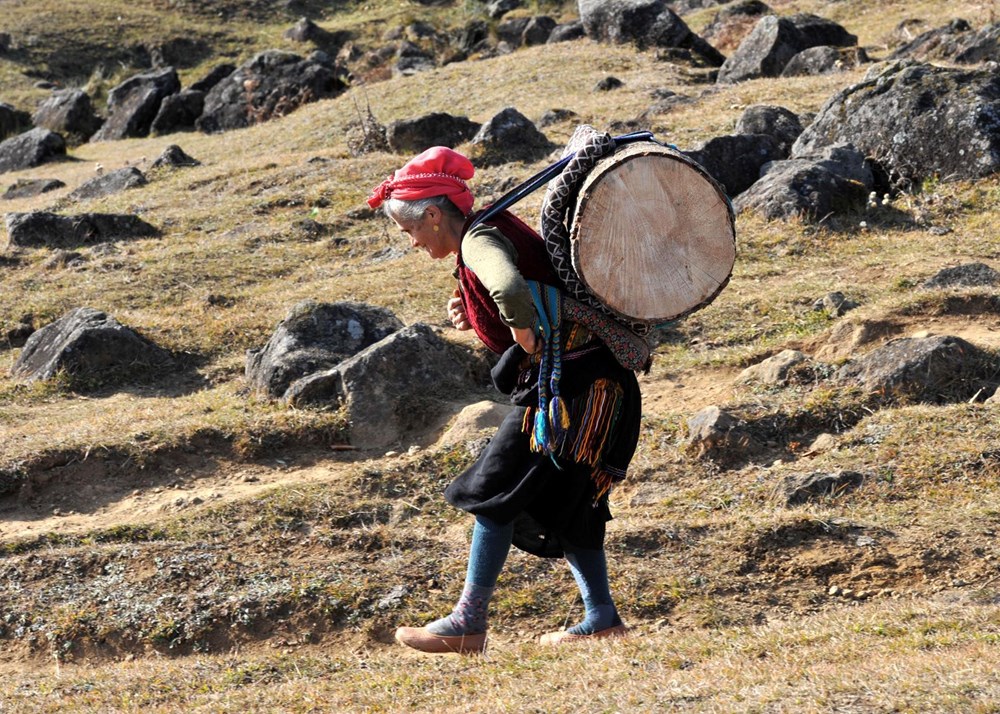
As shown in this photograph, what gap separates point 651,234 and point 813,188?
639 cm

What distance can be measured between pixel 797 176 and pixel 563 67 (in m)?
9.32

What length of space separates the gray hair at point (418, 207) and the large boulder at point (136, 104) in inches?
786

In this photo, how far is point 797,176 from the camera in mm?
9703

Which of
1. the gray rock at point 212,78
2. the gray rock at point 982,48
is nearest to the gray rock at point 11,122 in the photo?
the gray rock at point 212,78

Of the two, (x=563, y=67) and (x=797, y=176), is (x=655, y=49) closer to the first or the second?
(x=563, y=67)

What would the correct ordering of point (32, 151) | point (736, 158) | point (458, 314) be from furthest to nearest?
point (32, 151) < point (736, 158) < point (458, 314)

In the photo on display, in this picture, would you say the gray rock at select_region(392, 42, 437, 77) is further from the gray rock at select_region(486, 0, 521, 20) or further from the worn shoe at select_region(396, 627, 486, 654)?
the worn shoe at select_region(396, 627, 486, 654)

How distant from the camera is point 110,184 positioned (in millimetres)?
15594

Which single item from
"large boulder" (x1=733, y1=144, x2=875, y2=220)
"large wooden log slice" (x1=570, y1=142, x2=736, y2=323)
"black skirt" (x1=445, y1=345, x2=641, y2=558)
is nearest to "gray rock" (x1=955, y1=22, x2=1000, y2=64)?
"large boulder" (x1=733, y1=144, x2=875, y2=220)

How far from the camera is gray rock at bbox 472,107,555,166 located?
1313 centimetres

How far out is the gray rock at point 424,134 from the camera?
14.4 metres

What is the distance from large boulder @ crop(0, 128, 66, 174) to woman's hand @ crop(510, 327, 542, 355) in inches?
725

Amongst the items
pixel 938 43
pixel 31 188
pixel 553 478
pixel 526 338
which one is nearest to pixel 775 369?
pixel 553 478

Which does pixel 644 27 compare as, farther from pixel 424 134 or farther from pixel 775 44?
pixel 424 134
